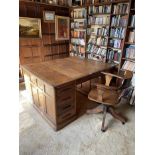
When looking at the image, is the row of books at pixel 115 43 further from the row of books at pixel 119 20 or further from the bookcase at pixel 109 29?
the row of books at pixel 119 20

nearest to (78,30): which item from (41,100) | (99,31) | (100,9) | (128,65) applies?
(99,31)

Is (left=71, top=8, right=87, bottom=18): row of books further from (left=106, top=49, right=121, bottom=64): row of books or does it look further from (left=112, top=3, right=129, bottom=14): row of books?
(left=106, top=49, right=121, bottom=64): row of books

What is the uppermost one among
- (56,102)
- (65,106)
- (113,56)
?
(113,56)

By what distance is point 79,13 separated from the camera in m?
3.73

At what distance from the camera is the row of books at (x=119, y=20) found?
2746mm

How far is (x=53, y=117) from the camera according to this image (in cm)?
192

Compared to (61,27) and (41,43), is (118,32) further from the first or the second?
(41,43)

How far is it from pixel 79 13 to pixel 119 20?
4.35 feet
